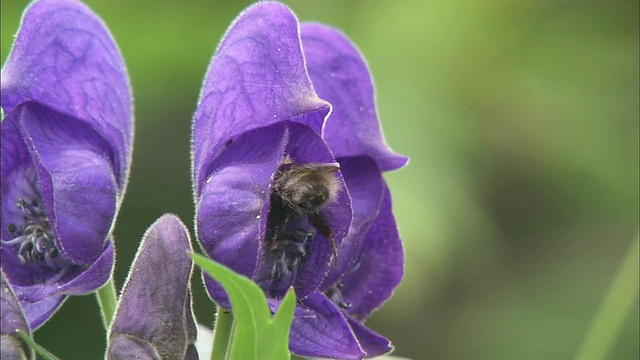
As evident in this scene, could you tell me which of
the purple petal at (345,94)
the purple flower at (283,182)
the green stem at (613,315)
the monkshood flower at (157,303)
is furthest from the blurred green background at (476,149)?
the monkshood flower at (157,303)

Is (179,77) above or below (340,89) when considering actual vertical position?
below

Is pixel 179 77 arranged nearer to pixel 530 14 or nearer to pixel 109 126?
pixel 530 14

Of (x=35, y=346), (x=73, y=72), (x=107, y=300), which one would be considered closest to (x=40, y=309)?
(x=107, y=300)

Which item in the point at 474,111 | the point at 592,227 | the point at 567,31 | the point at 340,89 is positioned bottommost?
the point at 592,227

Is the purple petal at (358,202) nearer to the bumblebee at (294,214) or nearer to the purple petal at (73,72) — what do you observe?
the bumblebee at (294,214)

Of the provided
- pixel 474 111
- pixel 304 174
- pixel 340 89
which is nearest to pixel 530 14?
pixel 474 111

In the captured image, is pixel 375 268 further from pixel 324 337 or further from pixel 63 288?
pixel 63 288

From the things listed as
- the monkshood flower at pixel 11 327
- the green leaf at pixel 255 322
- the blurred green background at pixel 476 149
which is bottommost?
the blurred green background at pixel 476 149
